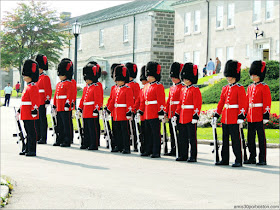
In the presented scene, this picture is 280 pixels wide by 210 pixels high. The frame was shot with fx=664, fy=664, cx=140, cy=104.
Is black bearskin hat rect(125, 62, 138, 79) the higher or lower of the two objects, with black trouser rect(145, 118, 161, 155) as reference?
higher

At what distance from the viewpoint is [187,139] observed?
44.3 ft

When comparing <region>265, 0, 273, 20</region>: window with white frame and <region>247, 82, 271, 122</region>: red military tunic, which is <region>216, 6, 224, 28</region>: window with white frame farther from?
<region>247, 82, 271, 122</region>: red military tunic

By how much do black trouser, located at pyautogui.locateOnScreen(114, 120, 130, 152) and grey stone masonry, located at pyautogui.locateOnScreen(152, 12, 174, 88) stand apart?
3546cm

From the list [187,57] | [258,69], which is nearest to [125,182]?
[258,69]

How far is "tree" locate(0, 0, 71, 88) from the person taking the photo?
184 ft

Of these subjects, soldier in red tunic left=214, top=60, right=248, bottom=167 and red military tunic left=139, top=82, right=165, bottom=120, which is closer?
soldier in red tunic left=214, top=60, right=248, bottom=167

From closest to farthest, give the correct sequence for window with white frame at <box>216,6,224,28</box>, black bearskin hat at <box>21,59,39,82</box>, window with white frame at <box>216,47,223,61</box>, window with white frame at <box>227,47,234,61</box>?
black bearskin hat at <box>21,59,39,82</box>, window with white frame at <box>227,47,234,61</box>, window with white frame at <box>216,47,223,61</box>, window with white frame at <box>216,6,224,28</box>

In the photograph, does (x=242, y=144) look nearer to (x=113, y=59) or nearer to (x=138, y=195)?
(x=138, y=195)

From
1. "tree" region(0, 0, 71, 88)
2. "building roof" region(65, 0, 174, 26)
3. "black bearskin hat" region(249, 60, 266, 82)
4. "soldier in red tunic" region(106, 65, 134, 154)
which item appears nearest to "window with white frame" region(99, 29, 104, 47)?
"building roof" region(65, 0, 174, 26)

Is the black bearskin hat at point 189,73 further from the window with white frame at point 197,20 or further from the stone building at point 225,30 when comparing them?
the window with white frame at point 197,20

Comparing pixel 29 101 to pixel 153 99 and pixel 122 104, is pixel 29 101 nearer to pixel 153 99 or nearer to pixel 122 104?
pixel 122 104

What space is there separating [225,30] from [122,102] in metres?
30.7

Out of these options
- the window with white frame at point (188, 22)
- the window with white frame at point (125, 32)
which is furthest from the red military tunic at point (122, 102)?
the window with white frame at point (125, 32)

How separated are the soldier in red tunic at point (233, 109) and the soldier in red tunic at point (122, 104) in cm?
229
